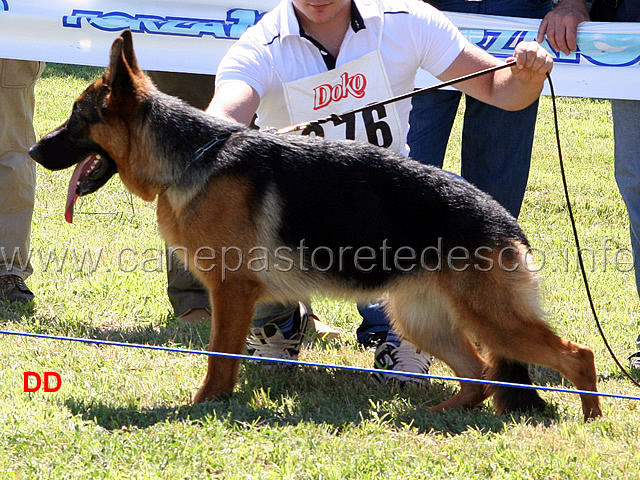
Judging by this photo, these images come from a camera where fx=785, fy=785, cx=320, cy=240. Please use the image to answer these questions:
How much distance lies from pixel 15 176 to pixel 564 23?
127 inches

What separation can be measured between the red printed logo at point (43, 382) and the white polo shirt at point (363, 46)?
1517 millimetres

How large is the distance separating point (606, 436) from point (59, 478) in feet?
6.32

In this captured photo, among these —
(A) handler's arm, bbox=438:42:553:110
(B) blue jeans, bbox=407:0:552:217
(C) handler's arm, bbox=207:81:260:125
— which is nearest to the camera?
(A) handler's arm, bbox=438:42:553:110

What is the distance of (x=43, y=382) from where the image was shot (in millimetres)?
3320

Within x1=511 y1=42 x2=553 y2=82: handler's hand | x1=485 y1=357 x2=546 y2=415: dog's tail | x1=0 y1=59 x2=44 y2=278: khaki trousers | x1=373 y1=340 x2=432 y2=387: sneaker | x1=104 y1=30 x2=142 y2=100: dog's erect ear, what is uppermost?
x1=511 y1=42 x2=553 y2=82: handler's hand

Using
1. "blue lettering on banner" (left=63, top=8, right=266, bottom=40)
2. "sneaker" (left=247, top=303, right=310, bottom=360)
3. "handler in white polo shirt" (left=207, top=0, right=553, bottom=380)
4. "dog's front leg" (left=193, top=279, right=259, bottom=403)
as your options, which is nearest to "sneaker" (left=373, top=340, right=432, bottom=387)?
"handler in white polo shirt" (left=207, top=0, right=553, bottom=380)

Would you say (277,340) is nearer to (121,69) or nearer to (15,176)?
(121,69)

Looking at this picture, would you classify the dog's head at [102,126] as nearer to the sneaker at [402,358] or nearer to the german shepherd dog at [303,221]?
the german shepherd dog at [303,221]

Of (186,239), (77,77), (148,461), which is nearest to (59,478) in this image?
(148,461)

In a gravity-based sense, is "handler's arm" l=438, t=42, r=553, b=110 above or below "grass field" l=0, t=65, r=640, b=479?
above

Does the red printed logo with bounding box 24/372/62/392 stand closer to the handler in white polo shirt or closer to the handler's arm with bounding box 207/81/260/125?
the handler's arm with bounding box 207/81/260/125

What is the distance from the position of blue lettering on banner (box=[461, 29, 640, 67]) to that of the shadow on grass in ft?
8.01

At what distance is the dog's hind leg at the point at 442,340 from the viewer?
328cm

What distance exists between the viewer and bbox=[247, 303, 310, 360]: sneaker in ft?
12.6
